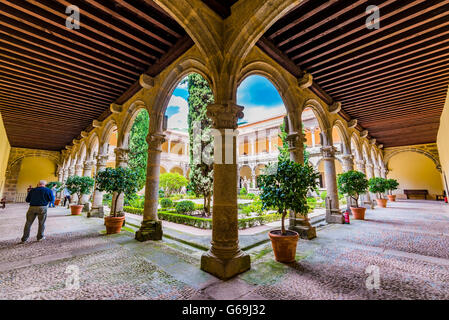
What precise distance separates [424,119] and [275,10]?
9.53 meters

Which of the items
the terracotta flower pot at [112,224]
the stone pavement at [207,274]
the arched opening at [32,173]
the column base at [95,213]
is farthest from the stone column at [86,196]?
the arched opening at [32,173]

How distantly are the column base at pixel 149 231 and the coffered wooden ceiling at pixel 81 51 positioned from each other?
11.5ft

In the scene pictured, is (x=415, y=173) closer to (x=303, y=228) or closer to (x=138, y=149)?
(x=303, y=228)

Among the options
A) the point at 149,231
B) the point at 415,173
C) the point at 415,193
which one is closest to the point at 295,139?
the point at 149,231

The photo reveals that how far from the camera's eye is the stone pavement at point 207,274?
6.67 ft

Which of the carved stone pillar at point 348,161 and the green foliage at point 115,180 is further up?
the carved stone pillar at point 348,161

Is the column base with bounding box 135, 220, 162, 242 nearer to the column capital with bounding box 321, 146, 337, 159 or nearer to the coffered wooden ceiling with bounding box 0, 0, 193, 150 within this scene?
the coffered wooden ceiling with bounding box 0, 0, 193, 150

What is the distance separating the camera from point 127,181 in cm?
487

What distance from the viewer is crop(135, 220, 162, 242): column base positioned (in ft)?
13.2

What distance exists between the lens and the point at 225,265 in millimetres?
2416

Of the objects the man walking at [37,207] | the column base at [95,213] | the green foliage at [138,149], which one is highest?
the green foliage at [138,149]

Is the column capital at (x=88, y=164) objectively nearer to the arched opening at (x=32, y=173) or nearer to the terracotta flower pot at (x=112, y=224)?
the terracotta flower pot at (x=112, y=224)
